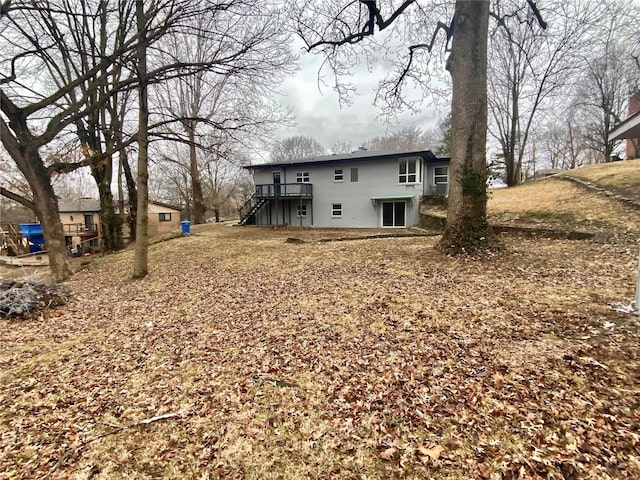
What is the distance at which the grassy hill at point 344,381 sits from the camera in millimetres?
2236

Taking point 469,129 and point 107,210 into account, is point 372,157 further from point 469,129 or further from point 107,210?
point 107,210

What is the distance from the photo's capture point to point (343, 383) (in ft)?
10.3

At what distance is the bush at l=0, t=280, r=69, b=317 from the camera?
5.43 m

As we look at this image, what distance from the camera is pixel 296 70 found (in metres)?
9.29

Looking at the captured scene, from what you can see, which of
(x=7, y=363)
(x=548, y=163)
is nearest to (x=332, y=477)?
(x=7, y=363)

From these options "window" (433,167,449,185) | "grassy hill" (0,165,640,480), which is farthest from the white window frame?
"grassy hill" (0,165,640,480)

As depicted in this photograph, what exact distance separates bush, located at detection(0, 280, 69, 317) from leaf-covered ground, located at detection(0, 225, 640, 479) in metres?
0.49

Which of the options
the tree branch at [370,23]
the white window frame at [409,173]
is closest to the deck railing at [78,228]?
the white window frame at [409,173]

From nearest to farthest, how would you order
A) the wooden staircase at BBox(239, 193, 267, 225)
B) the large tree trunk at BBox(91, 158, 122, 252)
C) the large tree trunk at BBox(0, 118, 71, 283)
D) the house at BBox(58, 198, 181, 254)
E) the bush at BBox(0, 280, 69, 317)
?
the bush at BBox(0, 280, 69, 317)
the large tree trunk at BBox(0, 118, 71, 283)
the large tree trunk at BBox(91, 158, 122, 252)
the wooden staircase at BBox(239, 193, 267, 225)
the house at BBox(58, 198, 181, 254)

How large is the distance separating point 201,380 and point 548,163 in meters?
53.3

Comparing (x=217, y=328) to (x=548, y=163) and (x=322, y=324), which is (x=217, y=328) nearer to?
(x=322, y=324)

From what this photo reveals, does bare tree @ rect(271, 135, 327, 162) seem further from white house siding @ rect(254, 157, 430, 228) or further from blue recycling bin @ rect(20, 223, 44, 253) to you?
blue recycling bin @ rect(20, 223, 44, 253)

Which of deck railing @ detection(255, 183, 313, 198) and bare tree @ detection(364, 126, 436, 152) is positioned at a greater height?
bare tree @ detection(364, 126, 436, 152)

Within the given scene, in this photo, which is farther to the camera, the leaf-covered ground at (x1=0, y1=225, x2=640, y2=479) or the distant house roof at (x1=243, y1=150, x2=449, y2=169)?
the distant house roof at (x1=243, y1=150, x2=449, y2=169)
